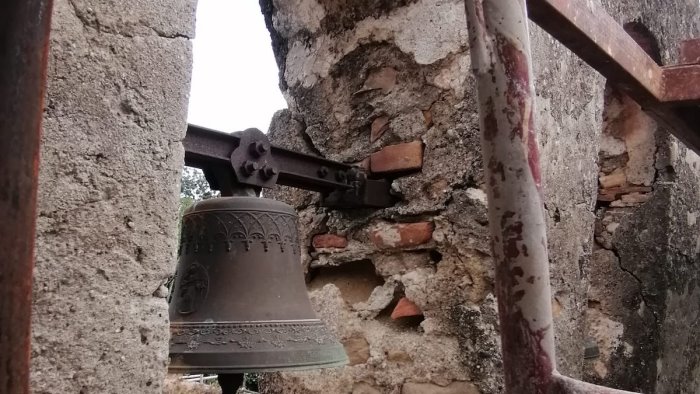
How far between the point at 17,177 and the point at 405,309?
1738 millimetres

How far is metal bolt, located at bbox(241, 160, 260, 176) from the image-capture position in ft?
5.42

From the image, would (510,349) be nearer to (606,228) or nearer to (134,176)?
(134,176)

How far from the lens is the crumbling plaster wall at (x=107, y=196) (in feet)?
2.69

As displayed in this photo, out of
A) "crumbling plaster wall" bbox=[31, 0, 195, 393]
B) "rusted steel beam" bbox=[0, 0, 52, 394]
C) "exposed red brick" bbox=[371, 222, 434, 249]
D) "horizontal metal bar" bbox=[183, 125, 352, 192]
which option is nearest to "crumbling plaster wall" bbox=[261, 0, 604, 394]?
"exposed red brick" bbox=[371, 222, 434, 249]

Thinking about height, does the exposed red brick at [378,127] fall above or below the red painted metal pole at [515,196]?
above

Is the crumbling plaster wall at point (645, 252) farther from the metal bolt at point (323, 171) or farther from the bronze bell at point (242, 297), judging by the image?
the bronze bell at point (242, 297)

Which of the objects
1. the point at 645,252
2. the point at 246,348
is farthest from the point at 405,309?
the point at 645,252

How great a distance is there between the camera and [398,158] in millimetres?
2166

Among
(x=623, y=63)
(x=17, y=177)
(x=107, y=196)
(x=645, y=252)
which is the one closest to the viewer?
(x=17, y=177)

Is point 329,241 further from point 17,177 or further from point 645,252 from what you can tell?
point 17,177

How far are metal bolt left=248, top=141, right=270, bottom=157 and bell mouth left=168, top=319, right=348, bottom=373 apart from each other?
0.47 m

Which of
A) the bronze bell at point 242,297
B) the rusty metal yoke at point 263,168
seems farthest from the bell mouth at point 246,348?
the rusty metal yoke at point 263,168

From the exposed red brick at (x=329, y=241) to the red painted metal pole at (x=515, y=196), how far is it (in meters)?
1.23

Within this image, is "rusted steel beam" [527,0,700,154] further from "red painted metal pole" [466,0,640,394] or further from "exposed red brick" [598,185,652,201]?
"exposed red brick" [598,185,652,201]
